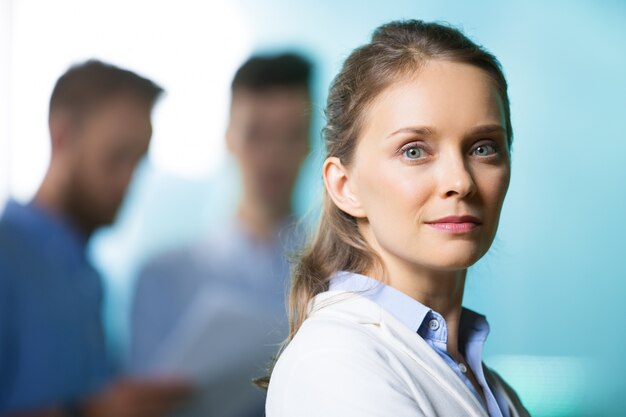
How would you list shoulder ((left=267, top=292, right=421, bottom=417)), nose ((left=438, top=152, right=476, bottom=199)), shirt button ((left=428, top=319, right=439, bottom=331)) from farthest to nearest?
shirt button ((left=428, top=319, right=439, bottom=331)), nose ((left=438, top=152, right=476, bottom=199)), shoulder ((left=267, top=292, right=421, bottom=417))

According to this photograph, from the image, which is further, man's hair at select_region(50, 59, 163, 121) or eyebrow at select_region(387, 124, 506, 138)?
man's hair at select_region(50, 59, 163, 121)

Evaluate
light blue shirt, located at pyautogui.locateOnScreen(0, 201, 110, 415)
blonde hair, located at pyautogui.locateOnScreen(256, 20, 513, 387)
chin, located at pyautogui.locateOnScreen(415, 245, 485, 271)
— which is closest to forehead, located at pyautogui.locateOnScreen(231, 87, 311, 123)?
light blue shirt, located at pyautogui.locateOnScreen(0, 201, 110, 415)

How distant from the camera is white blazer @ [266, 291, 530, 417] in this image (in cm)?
90

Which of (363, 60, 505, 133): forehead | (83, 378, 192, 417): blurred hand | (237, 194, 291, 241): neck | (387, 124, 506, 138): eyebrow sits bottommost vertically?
(83, 378, 192, 417): blurred hand

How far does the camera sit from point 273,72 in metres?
3.45

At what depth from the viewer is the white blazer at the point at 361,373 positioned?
905mm

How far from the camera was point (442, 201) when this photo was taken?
3.35 ft

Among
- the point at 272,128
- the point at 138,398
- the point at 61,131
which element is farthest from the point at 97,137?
the point at 138,398

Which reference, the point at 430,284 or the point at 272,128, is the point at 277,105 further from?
the point at 430,284

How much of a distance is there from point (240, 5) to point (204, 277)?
3.61 feet

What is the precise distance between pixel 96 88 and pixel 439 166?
8.32 feet

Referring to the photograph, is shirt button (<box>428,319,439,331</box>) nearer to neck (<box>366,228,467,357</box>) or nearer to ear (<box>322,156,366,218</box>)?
neck (<box>366,228,467,357</box>)

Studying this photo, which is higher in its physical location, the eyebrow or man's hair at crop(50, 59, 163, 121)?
man's hair at crop(50, 59, 163, 121)

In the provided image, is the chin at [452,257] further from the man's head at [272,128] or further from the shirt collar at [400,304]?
the man's head at [272,128]
